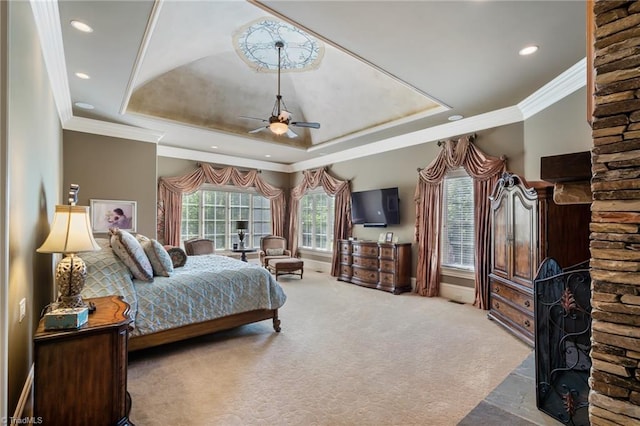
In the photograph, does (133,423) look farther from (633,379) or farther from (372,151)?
(372,151)

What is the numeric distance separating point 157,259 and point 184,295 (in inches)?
20.8

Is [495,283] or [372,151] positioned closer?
[495,283]

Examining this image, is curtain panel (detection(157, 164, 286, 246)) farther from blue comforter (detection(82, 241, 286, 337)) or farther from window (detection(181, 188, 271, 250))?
blue comforter (detection(82, 241, 286, 337))

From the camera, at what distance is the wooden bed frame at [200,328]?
2994 millimetres

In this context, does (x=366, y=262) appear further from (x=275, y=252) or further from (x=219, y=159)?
(x=219, y=159)

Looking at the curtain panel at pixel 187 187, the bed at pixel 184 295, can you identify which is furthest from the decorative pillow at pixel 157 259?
the curtain panel at pixel 187 187

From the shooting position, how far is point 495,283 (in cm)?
425

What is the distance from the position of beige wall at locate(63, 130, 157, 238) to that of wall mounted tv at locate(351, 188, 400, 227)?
4.06 metres

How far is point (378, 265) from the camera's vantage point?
6.14 metres

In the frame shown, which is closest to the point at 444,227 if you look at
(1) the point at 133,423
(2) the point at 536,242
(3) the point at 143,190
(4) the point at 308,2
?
(2) the point at 536,242

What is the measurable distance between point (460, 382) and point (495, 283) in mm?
2052

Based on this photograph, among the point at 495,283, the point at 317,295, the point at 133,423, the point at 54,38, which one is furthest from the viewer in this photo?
the point at 317,295

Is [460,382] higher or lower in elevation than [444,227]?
lower

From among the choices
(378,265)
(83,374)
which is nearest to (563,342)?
(83,374)
